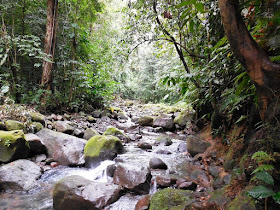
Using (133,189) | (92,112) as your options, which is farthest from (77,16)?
(133,189)

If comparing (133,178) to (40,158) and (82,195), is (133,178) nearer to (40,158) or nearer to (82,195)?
(82,195)

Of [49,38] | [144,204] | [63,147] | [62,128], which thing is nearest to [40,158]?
[63,147]

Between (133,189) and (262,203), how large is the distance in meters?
2.24

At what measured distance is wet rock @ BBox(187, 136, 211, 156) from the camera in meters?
4.80

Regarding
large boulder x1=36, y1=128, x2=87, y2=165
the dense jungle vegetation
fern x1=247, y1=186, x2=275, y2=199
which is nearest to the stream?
large boulder x1=36, y1=128, x2=87, y2=165

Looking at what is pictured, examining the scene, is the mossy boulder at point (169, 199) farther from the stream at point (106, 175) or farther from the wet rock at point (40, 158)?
the wet rock at point (40, 158)

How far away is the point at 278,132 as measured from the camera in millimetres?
1700

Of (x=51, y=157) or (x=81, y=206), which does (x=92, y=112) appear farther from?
(x=81, y=206)

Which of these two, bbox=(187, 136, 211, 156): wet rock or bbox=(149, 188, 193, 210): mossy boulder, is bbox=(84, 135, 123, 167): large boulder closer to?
bbox=(187, 136, 211, 156): wet rock

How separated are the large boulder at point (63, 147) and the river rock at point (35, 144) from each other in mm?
141

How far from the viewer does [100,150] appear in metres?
4.61

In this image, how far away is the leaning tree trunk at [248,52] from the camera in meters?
1.53

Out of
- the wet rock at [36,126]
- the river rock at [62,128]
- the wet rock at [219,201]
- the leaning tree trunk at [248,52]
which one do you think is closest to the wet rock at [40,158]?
the wet rock at [36,126]

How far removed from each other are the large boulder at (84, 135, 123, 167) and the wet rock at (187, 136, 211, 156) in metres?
2.10
